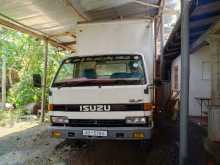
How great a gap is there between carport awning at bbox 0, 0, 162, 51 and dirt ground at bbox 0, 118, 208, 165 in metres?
3.16

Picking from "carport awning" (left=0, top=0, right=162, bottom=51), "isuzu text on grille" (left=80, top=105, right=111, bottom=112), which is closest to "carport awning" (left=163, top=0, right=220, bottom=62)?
"carport awning" (left=0, top=0, right=162, bottom=51)

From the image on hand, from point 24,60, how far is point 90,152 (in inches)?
459

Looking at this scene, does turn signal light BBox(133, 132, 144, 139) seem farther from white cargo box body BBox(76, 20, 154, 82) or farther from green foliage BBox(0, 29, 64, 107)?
green foliage BBox(0, 29, 64, 107)

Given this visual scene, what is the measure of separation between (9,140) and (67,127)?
3042 mm

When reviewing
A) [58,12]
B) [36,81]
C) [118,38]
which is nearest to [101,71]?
[118,38]

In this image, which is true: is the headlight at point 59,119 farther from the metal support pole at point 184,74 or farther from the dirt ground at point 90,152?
the metal support pole at point 184,74

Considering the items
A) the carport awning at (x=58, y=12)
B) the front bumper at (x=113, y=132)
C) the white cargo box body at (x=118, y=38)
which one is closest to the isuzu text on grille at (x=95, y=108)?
the front bumper at (x=113, y=132)

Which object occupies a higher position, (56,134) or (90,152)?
(56,134)

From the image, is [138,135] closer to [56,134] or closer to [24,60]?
[56,134]

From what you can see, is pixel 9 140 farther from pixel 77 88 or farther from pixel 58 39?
pixel 58 39

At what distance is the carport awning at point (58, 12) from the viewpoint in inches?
270

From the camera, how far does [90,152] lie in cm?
632

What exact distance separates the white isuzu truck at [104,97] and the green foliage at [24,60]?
8.75 m

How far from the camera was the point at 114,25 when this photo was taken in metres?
6.54
